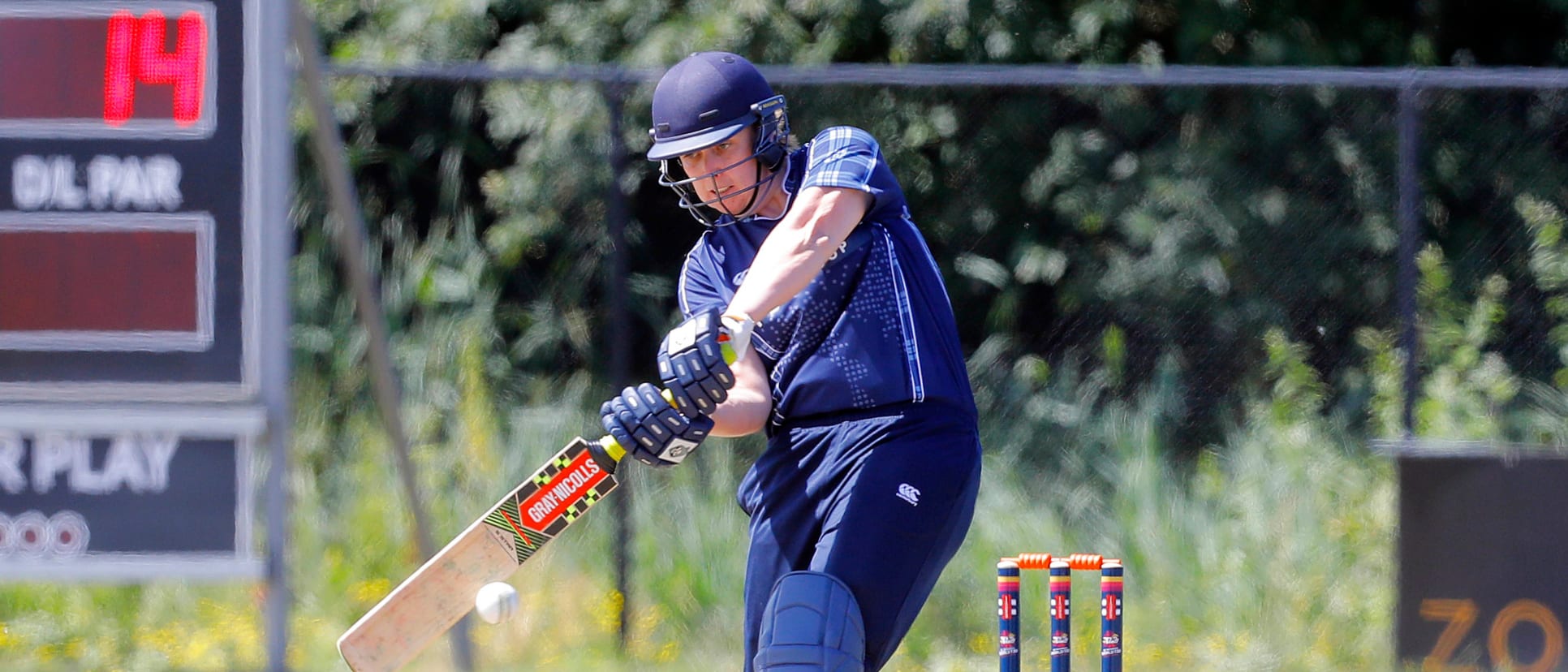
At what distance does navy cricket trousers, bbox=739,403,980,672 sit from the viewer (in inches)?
141

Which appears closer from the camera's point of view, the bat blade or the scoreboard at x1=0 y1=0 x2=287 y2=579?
the bat blade

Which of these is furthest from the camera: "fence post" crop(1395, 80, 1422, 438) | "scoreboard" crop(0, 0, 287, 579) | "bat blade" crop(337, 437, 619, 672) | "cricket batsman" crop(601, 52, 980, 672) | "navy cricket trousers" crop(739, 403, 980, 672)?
"fence post" crop(1395, 80, 1422, 438)

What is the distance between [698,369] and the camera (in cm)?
333

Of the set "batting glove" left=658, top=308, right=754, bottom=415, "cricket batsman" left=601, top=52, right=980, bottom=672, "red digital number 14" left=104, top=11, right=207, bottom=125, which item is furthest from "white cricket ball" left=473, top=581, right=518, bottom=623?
"red digital number 14" left=104, top=11, right=207, bottom=125

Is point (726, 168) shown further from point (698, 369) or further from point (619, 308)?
point (619, 308)

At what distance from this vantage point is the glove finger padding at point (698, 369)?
131 inches

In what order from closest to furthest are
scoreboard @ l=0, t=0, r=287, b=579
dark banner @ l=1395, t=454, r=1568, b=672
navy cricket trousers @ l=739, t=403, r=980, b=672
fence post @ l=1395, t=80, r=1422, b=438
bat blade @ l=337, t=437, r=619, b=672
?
navy cricket trousers @ l=739, t=403, r=980, b=672 < bat blade @ l=337, t=437, r=619, b=672 < scoreboard @ l=0, t=0, r=287, b=579 < dark banner @ l=1395, t=454, r=1568, b=672 < fence post @ l=1395, t=80, r=1422, b=438

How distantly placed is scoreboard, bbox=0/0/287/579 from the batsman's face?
4.75 feet

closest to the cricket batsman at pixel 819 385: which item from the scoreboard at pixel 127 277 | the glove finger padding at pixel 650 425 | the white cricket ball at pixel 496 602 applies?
the glove finger padding at pixel 650 425

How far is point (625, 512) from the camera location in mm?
6938

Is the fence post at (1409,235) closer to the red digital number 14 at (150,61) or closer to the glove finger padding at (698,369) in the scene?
the glove finger padding at (698,369)

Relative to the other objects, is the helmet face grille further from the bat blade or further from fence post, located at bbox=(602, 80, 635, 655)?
fence post, located at bbox=(602, 80, 635, 655)

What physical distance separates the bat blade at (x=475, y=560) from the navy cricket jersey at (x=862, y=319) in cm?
47

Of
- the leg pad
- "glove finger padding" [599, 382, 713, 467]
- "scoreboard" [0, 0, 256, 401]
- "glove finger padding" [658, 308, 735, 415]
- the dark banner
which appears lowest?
the dark banner
